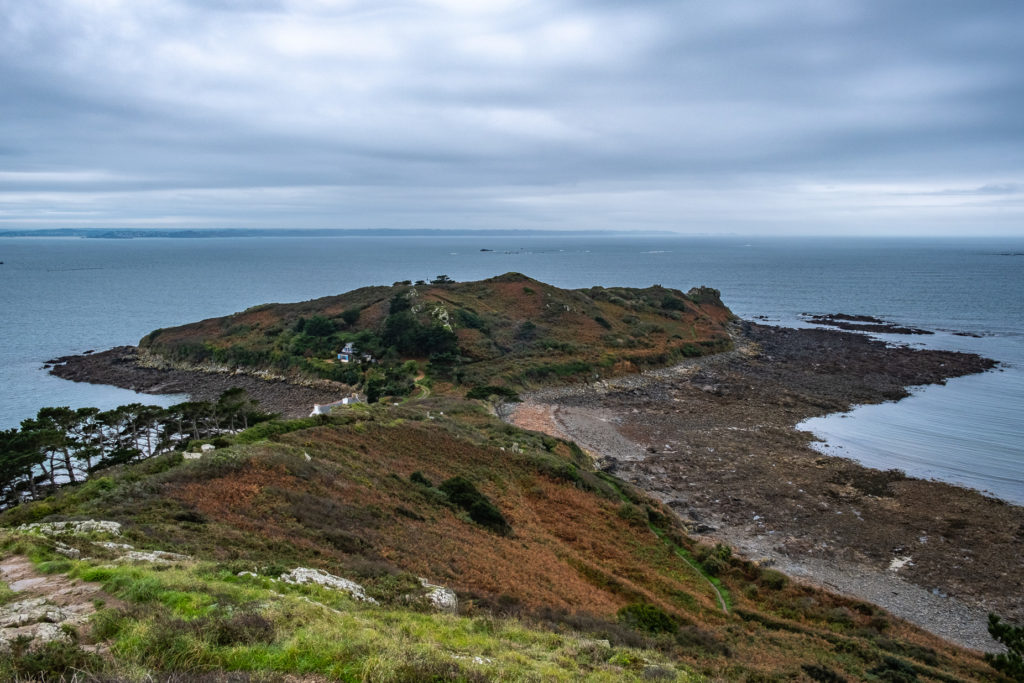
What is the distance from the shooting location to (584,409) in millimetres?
47938

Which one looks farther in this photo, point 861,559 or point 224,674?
point 861,559

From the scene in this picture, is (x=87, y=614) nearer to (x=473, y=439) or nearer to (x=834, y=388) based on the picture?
(x=473, y=439)

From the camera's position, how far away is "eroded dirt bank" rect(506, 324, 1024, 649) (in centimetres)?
2180

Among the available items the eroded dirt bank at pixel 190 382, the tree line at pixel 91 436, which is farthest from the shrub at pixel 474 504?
the eroded dirt bank at pixel 190 382

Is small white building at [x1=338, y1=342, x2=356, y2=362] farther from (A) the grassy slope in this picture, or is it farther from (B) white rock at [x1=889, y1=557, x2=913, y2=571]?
(B) white rock at [x1=889, y1=557, x2=913, y2=571]

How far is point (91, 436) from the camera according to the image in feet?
96.3

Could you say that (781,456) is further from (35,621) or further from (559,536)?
(35,621)

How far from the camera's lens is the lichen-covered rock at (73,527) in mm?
11922

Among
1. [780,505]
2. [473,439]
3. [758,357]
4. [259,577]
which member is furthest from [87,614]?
[758,357]

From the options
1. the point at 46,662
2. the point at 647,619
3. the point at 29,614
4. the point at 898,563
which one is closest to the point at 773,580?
the point at 898,563

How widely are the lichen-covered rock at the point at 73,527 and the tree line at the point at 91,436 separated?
13.6 metres

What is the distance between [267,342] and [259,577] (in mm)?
56213

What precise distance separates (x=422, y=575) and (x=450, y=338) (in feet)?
148

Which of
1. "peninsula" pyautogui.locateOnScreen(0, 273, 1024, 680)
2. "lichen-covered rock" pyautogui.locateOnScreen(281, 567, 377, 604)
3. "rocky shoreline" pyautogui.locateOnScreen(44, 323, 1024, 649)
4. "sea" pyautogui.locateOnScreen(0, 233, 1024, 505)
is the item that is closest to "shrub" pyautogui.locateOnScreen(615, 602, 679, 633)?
"peninsula" pyautogui.locateOnScreen(0, 273, 1024, 680)
